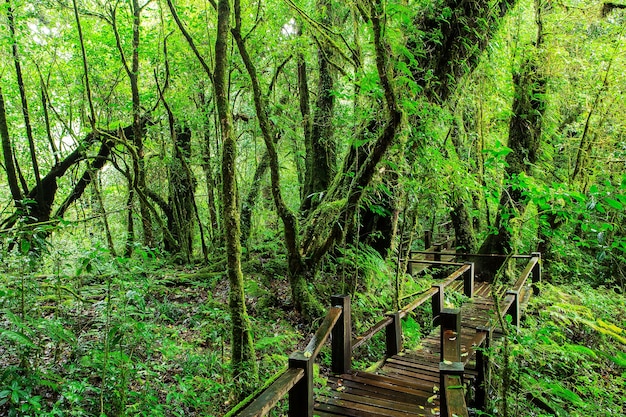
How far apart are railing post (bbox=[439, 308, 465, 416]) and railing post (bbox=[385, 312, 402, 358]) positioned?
113 centimetres

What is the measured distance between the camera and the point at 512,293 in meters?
6.53

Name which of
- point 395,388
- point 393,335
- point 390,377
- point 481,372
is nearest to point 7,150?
point 393,335

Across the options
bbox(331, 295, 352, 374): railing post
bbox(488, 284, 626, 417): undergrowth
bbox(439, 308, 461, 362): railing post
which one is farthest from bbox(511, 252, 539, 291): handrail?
bbox(331, 295, 352, 374): railing post

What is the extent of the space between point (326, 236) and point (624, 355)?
→ 5.09m

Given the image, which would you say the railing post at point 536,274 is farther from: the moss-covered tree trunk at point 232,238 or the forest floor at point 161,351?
the moss-covered tree trunk at point 232,238

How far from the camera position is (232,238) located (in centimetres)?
475

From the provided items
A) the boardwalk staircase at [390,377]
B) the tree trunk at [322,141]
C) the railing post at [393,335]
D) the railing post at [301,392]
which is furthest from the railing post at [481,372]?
the tree trunk at [322,141]

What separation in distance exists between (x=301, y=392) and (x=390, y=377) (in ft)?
6.17

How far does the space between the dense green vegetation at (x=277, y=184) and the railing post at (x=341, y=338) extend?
0.39 metres

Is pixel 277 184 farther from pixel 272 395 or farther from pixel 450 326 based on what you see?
pixel 272 395

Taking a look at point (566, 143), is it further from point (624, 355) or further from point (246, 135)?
point (624, 355)

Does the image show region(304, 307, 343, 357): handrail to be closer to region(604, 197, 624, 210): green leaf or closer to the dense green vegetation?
the dense green vegetation

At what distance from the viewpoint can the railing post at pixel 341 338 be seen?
4.76m

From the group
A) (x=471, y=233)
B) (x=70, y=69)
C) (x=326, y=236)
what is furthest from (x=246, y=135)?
(x=471, y=233)
